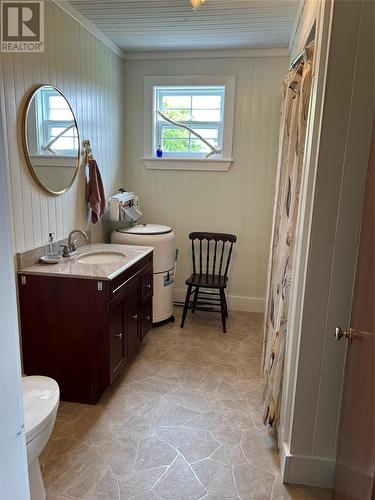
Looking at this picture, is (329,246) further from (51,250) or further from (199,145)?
(199,145)

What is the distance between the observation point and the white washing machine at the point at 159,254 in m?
3.21

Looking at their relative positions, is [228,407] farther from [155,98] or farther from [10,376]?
[155,98]

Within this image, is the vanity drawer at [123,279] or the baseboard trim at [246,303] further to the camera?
the baseboard trim at [246,303]

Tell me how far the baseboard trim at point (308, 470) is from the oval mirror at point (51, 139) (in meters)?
2.04

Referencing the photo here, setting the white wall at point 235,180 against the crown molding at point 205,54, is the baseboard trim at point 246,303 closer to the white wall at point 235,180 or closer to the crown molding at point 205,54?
the white wall at point 235,180

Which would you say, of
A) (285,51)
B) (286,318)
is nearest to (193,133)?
(285,51)

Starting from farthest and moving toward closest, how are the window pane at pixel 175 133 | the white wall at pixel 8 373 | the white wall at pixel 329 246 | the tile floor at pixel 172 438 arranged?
the window pane at pixel 175 133, the tile floor at pixel 172 438, the white wall at pixel 329 246, the white wall at pixel 8 373

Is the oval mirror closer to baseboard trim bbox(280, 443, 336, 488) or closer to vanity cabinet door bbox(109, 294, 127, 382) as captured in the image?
vanity cabinet door bbox(109, 294, 127, 382)

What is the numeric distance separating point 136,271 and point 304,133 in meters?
1.45

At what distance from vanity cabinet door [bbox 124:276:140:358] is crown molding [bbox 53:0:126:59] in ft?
6.04

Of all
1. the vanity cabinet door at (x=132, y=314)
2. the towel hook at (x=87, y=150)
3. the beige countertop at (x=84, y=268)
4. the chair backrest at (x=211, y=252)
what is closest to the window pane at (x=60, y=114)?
the towel hook at (x=87, y=150)

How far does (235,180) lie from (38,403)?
8.86 ft

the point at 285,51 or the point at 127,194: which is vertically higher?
the point at 285,51

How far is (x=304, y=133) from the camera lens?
1783 millimetres
